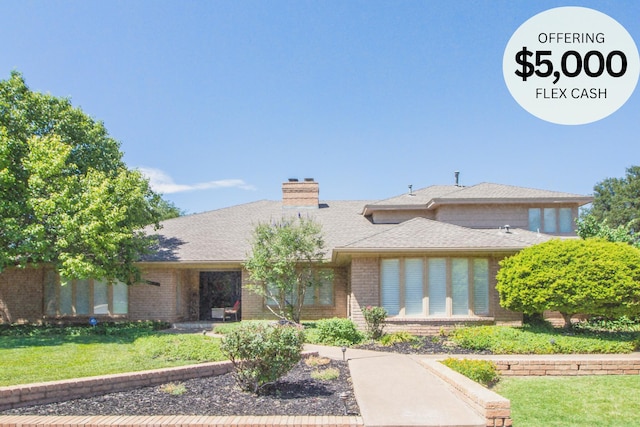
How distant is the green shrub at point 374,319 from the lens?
13383 millimetres

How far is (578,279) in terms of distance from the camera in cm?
1173

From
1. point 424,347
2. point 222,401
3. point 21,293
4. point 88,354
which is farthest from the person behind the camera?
point 21,293

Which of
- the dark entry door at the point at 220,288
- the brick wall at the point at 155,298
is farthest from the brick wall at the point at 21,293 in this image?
the dark entry door at the point at 220,288

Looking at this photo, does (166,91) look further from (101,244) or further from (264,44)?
(101,244)

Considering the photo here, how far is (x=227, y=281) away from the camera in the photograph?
24.5 meters

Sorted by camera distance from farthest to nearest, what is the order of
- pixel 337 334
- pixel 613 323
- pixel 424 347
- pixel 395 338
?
pixel 613 323, pixel 395 338, pixel 337 334, pixel 424 347

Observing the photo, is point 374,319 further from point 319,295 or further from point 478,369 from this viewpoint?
point 319,295

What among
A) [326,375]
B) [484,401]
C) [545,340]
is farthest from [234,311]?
[484,401]

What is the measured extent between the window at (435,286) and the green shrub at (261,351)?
750 cm

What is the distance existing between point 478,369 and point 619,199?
53.0 meters

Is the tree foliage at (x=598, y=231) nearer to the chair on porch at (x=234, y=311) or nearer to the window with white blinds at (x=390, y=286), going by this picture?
the window with white blinds at (x=390, y=286)

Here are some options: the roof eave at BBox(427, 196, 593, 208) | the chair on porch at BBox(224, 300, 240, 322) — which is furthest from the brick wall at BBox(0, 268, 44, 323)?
the roof eave at BBox(427, 196, 593, 208)

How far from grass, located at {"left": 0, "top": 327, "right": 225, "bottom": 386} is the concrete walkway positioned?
3283 mm

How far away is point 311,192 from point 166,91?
9.06 metres
